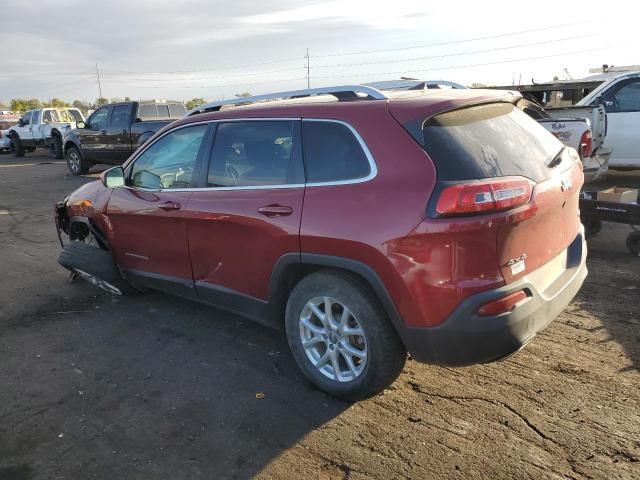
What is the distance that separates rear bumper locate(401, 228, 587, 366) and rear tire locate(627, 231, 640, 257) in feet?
11.1

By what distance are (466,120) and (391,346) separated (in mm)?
1335

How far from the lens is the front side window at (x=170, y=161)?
403 cm

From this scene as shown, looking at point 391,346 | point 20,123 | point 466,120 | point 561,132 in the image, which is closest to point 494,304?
point 391,346

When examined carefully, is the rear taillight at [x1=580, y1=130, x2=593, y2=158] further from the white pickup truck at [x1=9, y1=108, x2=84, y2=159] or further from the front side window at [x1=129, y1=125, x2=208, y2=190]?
the white pickup truck at [x1=9, y1=108, x2=84, y2=159]

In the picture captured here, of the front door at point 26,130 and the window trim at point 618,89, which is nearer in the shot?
the window trim at point 618,89

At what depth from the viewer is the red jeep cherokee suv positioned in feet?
8.69

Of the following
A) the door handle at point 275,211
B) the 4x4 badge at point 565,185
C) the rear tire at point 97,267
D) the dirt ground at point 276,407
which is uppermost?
the 4x4 badge at point 565,185

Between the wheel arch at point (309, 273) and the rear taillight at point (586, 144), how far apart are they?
4349 mm

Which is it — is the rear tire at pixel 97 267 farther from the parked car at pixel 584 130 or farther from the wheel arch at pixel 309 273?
the parked car at pixel 584 130

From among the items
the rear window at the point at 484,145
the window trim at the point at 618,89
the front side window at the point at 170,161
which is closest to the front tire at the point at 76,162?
the front side window at the point at 170,161

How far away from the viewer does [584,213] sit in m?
5.68

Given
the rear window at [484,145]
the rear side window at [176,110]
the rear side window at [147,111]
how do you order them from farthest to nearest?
the rear side window at [176,110], the rear side window at [147,111], the rear window at [484,145]

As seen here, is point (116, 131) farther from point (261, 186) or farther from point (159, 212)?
point (261, 186)

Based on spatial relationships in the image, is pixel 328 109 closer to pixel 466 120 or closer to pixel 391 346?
pixel 466 120
